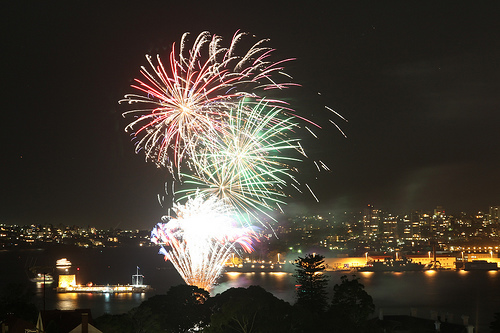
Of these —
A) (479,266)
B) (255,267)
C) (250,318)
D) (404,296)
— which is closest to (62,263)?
(255,267)

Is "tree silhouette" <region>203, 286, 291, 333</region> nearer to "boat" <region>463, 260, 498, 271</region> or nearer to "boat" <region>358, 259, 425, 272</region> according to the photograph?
"boat" <region>358, 259, 425, 272</region>

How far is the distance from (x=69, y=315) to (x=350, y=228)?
8862 centimetres

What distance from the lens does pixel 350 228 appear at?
95.4 m

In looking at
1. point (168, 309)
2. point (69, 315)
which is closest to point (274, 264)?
point (168, 309)

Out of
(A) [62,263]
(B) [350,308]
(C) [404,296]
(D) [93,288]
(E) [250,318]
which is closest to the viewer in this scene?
→ (E) [250,318]

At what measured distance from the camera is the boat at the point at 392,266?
5769 cm

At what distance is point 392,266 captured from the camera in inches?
2288

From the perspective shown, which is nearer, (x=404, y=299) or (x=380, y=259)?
(x=404, y=299)

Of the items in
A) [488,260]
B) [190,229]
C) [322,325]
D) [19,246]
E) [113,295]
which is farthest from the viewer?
[19,246]

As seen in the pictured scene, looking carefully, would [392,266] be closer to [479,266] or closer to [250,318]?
[479,266]

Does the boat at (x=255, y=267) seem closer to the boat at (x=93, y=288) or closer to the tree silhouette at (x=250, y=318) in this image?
the boat at (x=93, y=288)

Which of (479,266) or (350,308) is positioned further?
(479,266)

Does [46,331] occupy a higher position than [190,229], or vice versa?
[190,229]

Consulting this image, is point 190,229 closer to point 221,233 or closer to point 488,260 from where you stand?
point 221,233
